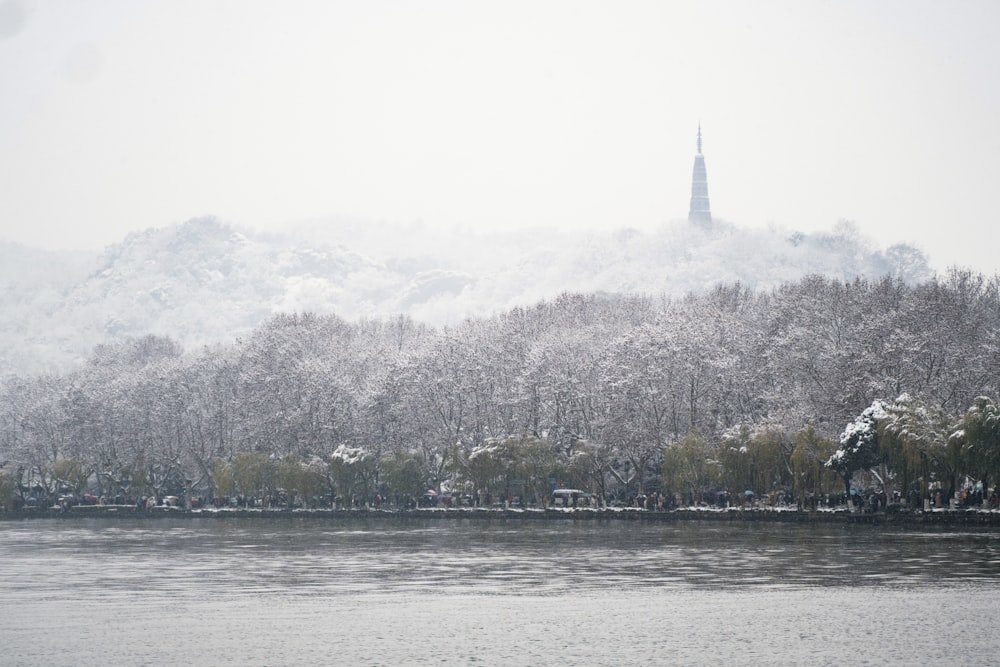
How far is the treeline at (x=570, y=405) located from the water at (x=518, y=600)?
15.7 metres

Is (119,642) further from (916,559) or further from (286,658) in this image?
(916,559)

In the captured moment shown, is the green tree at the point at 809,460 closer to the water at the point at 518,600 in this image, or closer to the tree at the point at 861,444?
the tree at the point at 861,444

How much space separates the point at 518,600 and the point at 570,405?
202 ft

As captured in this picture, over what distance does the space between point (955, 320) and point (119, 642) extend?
70.9 m

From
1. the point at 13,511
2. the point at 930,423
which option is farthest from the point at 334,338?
the point at 930,423

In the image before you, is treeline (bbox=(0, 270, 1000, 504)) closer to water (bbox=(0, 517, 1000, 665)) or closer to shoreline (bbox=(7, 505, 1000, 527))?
shoreline (bbox=(7, 505, 1000, 527))

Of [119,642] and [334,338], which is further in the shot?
[334,338]

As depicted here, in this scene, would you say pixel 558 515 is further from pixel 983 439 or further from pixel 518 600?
pixel 518 600

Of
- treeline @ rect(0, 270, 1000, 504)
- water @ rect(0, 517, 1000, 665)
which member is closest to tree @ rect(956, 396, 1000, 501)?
treeline @ rect(0, 270, 1000, 504)

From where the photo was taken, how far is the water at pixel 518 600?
4031 cm

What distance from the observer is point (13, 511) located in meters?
127

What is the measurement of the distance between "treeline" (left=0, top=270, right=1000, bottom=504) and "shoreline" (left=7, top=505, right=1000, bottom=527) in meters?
1.94

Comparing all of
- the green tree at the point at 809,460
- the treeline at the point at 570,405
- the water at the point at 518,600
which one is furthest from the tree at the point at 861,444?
the water at the point at 518,600

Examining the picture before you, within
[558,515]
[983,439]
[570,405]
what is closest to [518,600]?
[983,439]
